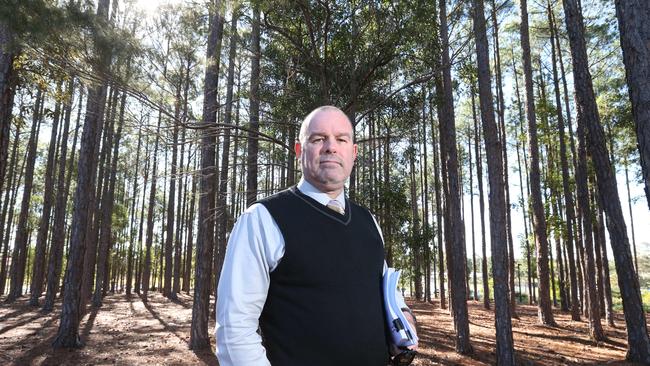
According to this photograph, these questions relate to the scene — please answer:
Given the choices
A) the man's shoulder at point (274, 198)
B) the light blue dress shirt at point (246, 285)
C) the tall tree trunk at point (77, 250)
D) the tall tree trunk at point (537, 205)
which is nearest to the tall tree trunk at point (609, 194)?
the tall tree trunk at point (537, 205)

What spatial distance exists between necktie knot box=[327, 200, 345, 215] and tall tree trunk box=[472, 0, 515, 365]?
6.53 meters

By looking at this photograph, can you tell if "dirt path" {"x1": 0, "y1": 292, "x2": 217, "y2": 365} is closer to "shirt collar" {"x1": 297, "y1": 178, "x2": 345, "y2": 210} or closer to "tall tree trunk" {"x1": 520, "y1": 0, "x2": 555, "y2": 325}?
"shirt collar" {"x1": 297, "y1": 178, "x2": 345, "y2": 210}

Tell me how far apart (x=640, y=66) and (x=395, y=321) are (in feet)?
12.2

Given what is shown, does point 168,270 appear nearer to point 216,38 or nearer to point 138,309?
point 138,309

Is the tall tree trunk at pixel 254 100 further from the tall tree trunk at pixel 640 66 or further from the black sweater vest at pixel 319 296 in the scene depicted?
the black sweater vest at pixel 319 296

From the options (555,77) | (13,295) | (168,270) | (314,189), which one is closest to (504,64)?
(555,77)

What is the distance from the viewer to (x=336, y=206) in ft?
5.50

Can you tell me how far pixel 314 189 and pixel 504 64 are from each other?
20598mm

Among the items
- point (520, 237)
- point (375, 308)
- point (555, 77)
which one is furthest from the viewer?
point (520, 237)

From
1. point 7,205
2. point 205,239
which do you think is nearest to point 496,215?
point 205,239

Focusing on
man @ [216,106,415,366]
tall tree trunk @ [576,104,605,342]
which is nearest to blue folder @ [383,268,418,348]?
man @ [216,106,415,366]

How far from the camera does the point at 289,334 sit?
1.44 m

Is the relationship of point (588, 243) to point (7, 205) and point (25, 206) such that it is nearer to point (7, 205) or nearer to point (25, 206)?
point (25, 206)

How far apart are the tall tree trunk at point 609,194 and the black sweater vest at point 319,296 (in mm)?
7435
